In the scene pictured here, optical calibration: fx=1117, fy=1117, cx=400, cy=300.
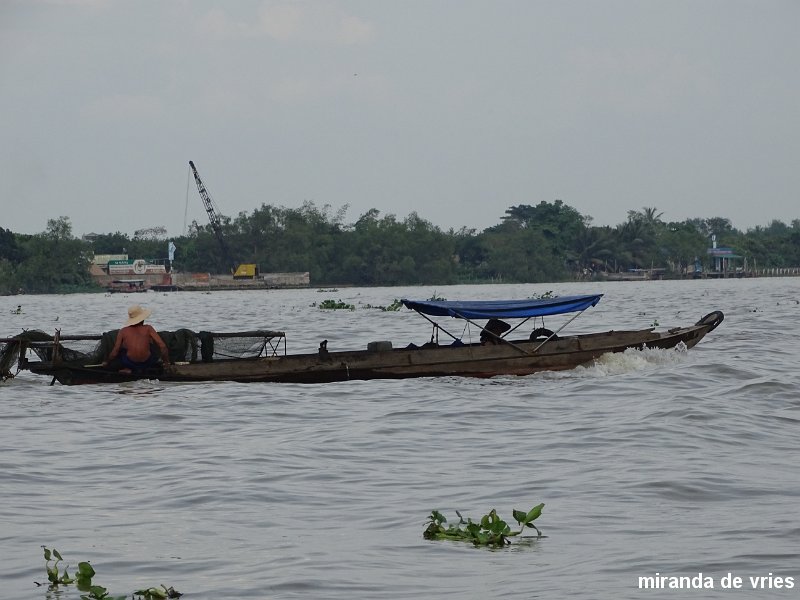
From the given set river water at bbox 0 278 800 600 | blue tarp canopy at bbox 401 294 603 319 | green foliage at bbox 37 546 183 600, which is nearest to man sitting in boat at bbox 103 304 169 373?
river water at bbox 0 278 800 600

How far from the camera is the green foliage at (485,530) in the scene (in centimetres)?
810

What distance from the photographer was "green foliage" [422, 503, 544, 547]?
810cm

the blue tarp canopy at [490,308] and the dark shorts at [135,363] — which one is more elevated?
the blue tarp canopy at [490,308]

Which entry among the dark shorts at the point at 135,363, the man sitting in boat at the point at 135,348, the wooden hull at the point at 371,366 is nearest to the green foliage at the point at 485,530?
the wooden hull at the point at 371,366

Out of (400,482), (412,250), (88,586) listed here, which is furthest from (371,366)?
(412,250)

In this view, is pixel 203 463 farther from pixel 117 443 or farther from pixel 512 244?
pixel 512 244

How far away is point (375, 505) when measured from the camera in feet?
32.1

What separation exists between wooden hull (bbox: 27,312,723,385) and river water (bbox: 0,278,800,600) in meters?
0.22

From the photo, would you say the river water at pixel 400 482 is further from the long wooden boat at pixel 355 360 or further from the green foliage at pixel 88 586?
the long wooden boat at pixel 355 360

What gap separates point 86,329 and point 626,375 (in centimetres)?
3150

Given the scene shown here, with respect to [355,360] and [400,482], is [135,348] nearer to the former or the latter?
[355,360]

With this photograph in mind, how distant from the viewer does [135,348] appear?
64.7ft

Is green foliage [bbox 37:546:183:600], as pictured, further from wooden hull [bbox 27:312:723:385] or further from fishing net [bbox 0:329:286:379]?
wooden hull [bbox 27:312:723:385]

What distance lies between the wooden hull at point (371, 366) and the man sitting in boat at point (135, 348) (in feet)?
0.56
